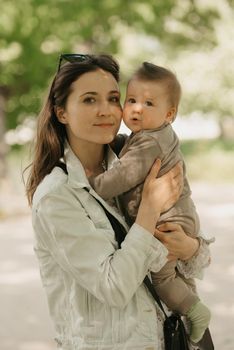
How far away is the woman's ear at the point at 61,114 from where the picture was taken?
85.6 inches

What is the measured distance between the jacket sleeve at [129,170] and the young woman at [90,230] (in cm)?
4

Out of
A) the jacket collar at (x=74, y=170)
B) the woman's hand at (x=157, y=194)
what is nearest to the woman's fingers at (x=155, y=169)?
the woman's hand at (x=157, y=194)

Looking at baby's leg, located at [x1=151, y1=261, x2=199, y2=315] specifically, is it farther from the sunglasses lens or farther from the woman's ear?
the sunglasses lens

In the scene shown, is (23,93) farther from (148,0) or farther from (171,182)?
(171,182)

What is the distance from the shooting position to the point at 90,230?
74.7 inches

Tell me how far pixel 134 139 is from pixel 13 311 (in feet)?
12.0

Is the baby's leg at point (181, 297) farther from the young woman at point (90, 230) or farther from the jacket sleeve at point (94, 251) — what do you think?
the jacket sleeve at point (94, 251)

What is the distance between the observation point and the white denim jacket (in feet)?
6.14

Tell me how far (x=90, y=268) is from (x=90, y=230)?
0.11 m

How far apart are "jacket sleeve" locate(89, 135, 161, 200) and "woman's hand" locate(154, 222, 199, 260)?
6.8 inches

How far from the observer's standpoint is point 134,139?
90.6 inches

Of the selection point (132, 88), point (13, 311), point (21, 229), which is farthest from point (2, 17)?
point (132, 88)

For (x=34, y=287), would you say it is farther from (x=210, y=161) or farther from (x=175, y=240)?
Result: (x=210, y=161)

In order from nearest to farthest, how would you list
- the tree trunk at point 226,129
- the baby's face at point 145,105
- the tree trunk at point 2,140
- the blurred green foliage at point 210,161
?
the baby's face at point 145,105
the tree trunk at point 2,140
the blurred green foliage at point 210,161
the tree trunk at point 226,129
